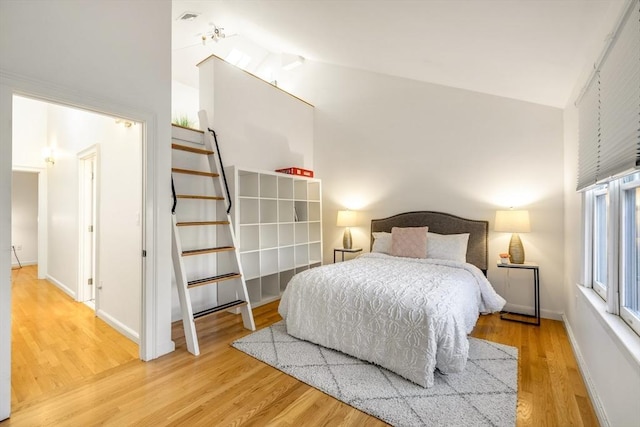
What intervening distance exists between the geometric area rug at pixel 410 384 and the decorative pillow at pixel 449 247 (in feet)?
3.23

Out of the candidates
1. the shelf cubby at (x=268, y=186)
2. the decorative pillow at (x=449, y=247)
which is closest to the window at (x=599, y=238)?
the decorative pillow at (x=449, y=247)

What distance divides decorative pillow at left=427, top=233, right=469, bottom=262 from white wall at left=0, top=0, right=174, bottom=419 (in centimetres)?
277

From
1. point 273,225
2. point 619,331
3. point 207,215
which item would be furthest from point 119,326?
point 619,331

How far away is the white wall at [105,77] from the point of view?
1.73 m

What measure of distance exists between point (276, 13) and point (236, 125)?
134 centimetres

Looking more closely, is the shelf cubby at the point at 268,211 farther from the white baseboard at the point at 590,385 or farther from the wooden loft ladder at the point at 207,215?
the white baseboard at the point at 590,385

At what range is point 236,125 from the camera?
12.5ft

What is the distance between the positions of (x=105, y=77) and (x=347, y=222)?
3114 mm

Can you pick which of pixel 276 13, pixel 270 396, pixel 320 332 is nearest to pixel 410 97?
pixel 276 13

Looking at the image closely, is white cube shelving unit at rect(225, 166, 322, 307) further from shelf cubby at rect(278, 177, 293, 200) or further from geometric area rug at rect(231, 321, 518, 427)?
geometric area rug at rect(231, 321, 518, 427)

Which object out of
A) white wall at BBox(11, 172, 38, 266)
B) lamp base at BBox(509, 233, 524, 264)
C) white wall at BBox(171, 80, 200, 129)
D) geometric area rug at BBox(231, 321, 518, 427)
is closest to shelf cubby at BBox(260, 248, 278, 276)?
geometric area rug at BBox(231, 321, 518, 427)

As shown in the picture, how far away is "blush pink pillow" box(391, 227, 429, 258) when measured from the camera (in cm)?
349

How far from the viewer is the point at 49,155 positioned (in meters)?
4.66

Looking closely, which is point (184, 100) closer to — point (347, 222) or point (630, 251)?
point (347, 222)
